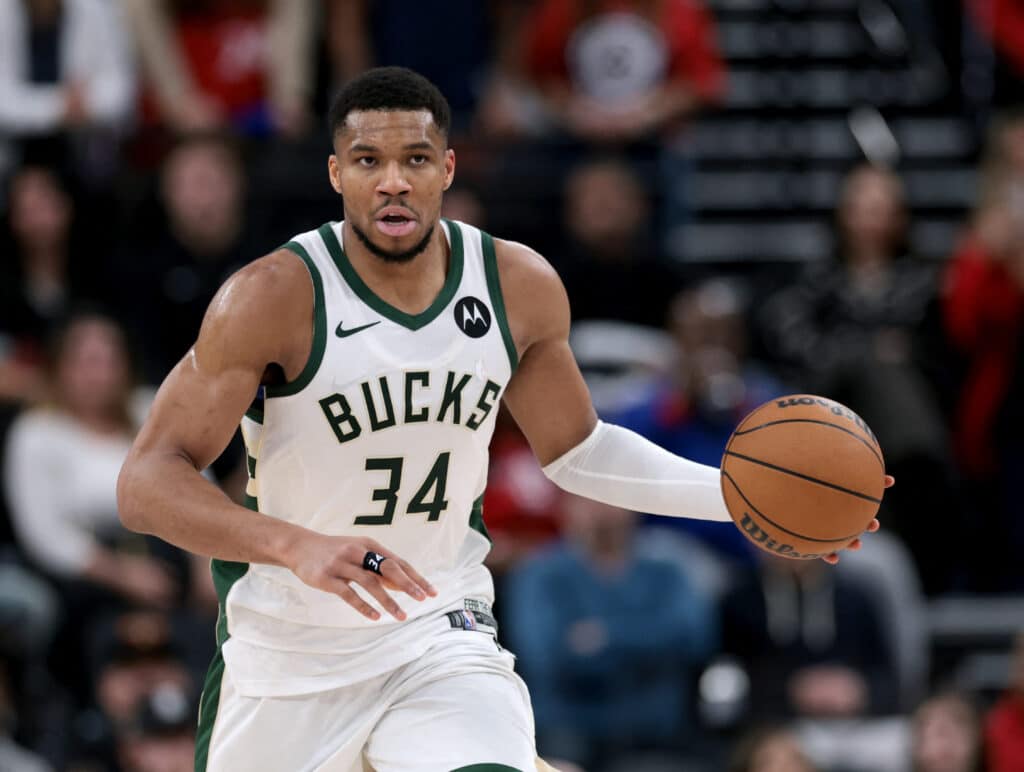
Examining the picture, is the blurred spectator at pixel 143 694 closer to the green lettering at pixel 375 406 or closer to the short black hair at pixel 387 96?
the green lettering at pixel 375 406

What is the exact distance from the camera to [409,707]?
4.77 m

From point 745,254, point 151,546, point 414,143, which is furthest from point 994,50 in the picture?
point 414,143

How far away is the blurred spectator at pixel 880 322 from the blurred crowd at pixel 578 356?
0.02 meters

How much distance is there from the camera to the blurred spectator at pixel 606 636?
8.66 meters

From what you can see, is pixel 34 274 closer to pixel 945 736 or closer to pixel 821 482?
pixel 945 736

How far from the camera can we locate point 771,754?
808 centimetres

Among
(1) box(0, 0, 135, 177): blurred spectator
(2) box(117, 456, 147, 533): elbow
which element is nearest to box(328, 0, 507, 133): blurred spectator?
(1) box(0, 0, 135, 177): blurred spectator

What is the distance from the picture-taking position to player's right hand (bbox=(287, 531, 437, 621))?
404cm

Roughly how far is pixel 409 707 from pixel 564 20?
286 inches

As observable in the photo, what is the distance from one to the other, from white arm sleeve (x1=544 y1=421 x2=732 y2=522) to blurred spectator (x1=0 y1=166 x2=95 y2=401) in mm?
4911

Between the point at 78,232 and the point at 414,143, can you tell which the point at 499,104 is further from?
the point at 414,143

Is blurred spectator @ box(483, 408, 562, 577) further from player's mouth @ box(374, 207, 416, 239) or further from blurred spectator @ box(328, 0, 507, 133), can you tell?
player's mouth @ box(374, 207, 416, 239)

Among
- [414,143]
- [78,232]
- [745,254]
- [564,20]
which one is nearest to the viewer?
[414,143]

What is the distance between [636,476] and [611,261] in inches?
198
